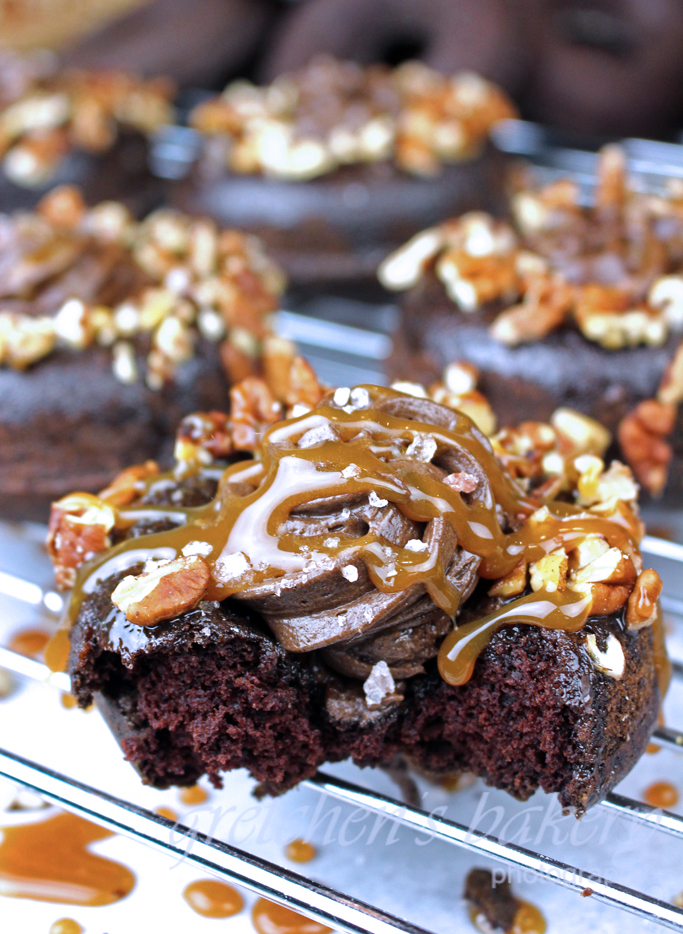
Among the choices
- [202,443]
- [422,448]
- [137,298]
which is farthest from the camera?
[137,298]

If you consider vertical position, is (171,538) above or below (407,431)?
below

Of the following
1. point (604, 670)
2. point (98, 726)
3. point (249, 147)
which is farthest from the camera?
point (249, 147)

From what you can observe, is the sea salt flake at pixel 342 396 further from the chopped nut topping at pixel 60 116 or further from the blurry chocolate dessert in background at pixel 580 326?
the chopped nut topping at pixel 60 116

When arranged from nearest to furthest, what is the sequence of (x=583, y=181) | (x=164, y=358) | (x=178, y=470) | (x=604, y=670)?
(x=604, y=670) → (x=178, y=470) → (x=164, y=358) → (x=583, y=181)

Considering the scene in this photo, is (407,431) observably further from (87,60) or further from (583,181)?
(87,60)

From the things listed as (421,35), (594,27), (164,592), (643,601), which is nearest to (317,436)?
(164,592)

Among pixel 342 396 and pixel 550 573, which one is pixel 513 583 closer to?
pixel 550 573

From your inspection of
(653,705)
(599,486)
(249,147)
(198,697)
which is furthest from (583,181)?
(198,697)
